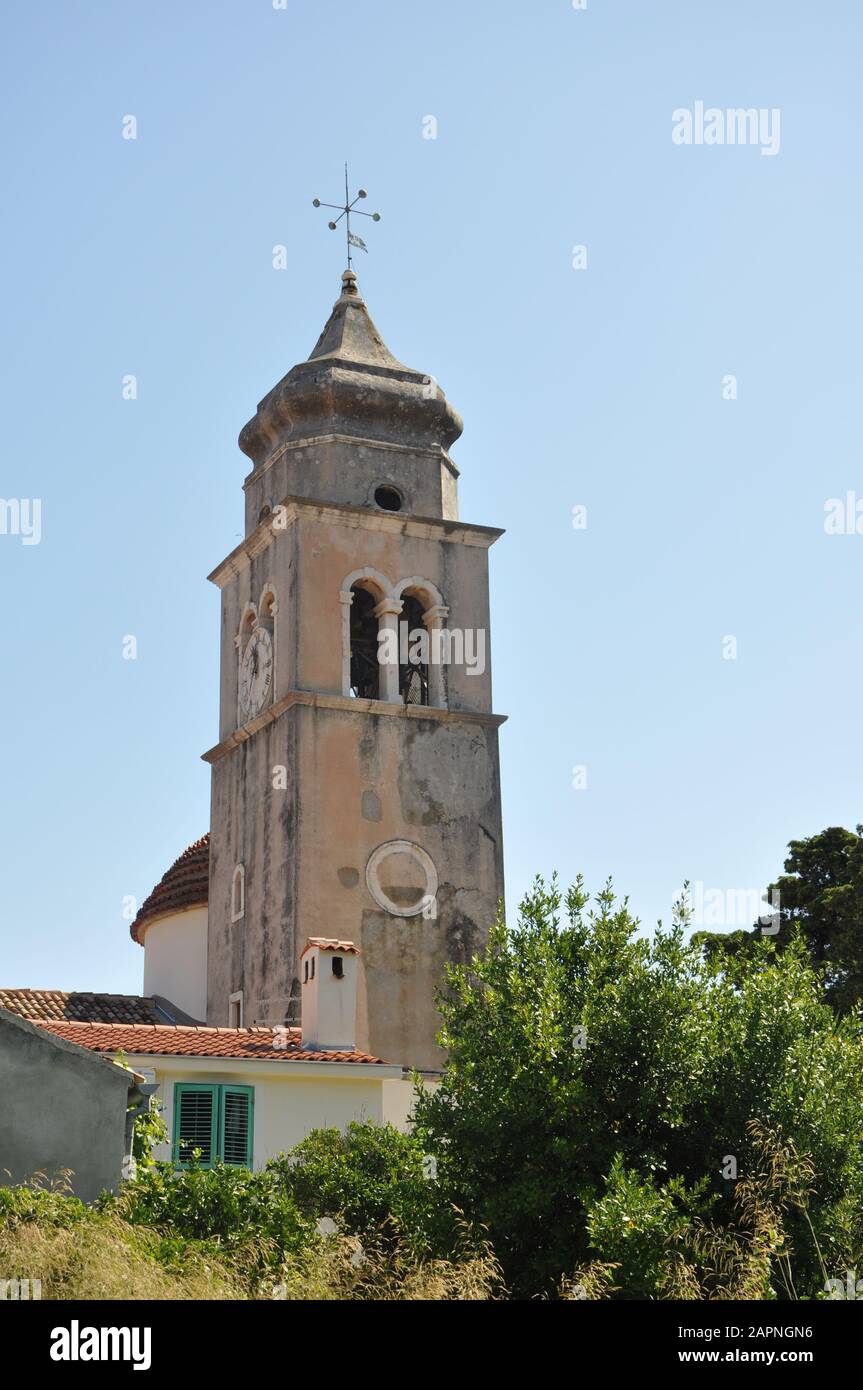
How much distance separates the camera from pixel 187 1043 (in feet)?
68.2

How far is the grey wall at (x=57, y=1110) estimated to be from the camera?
15.8 meters

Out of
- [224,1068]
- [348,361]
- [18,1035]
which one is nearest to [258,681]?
[348,361]

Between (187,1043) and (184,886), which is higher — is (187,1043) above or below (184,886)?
below

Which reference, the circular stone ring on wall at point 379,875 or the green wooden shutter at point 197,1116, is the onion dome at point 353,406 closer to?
the circular stone ring on wall at point 379,875

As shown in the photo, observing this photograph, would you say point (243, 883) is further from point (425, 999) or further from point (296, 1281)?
point (296, 1281)

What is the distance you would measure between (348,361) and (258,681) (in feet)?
20.2

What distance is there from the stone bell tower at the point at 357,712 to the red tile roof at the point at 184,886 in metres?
1.78

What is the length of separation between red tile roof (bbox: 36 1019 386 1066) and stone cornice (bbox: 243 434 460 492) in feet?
37.0

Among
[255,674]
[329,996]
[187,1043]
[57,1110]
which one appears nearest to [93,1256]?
[57,1110]

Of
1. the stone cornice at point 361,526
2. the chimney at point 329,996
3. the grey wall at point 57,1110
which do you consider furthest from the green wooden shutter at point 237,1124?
the stone cornice at point 361,526

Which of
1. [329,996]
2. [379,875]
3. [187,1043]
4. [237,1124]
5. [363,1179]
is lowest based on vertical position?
[363,1179]

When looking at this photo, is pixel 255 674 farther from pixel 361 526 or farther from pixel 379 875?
pixel 379 875

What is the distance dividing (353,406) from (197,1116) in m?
14.2
